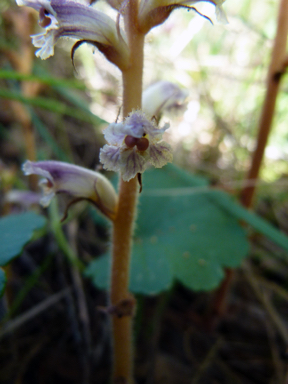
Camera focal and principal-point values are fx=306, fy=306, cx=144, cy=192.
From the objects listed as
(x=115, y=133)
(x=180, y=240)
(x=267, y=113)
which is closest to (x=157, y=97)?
(x=115, y=133)

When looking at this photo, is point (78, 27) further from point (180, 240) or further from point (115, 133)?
point (180, 240)

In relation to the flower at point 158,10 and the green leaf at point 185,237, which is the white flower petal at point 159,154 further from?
the green leaf at point 185,237

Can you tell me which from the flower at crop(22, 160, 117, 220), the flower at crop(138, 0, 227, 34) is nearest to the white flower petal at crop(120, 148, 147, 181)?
the flower at crop(22, 160, 117, 220)

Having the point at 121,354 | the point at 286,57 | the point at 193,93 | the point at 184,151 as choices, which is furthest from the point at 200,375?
the point at 193,93

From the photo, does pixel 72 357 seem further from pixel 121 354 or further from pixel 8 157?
pixel 8 157

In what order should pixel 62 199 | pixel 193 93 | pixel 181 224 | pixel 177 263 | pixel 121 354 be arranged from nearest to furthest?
pixel 121 354 → pixel 177 263 → pixel 181 224 → pixel 62 199 → pixel 193 93

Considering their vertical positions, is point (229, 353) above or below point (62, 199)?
below

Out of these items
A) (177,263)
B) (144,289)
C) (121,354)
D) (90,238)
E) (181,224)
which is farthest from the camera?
(90,238)
